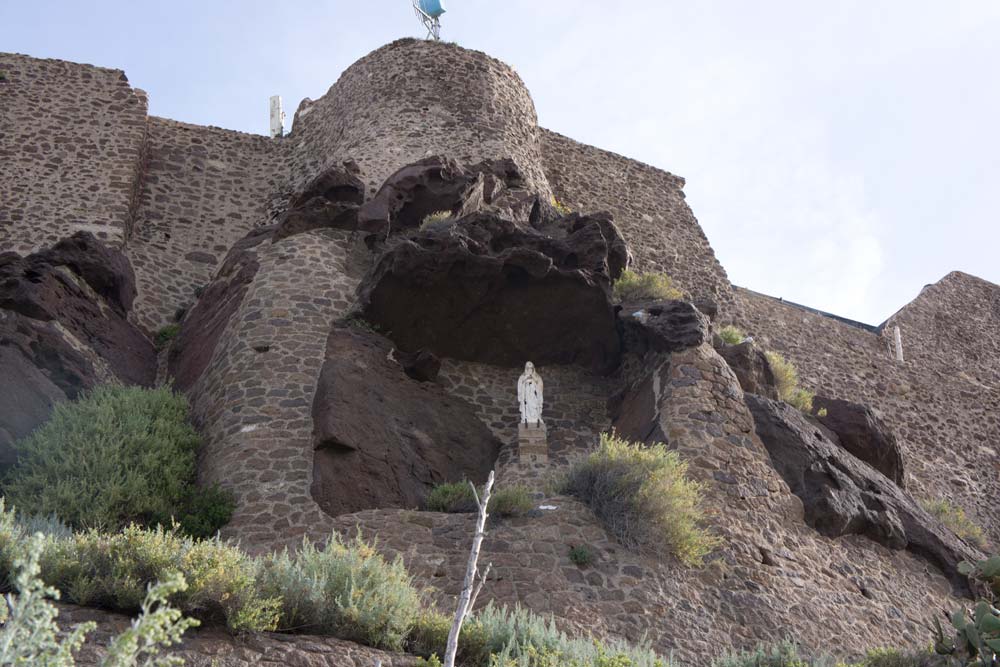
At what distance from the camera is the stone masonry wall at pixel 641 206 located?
24.7 metres

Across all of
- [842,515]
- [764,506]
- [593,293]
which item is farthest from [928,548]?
Result: [593,293]

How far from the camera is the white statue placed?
16.0m

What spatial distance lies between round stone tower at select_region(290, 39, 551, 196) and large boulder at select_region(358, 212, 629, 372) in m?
3.88

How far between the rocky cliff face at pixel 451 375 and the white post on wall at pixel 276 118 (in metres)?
2.35

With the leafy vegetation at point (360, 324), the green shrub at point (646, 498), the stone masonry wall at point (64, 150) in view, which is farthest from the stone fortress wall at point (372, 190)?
the green shrub at point (646, 498)

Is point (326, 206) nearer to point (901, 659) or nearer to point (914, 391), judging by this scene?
point (901, 659)

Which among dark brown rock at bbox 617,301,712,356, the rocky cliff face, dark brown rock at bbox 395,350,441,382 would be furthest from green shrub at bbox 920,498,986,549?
dark brown rock at bbox 395,350,441,382

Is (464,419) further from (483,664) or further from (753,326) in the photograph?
(753,326)

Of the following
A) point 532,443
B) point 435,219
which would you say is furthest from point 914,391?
point 532,443

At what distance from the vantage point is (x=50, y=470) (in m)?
13.2

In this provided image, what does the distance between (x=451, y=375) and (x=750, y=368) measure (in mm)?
4452

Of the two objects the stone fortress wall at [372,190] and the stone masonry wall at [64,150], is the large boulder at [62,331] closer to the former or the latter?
the stone fortress wall at [372,190]

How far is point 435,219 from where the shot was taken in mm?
18312

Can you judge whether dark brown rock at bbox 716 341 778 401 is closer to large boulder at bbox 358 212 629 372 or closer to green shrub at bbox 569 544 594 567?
large boulder at bbox 358 212 629 372
